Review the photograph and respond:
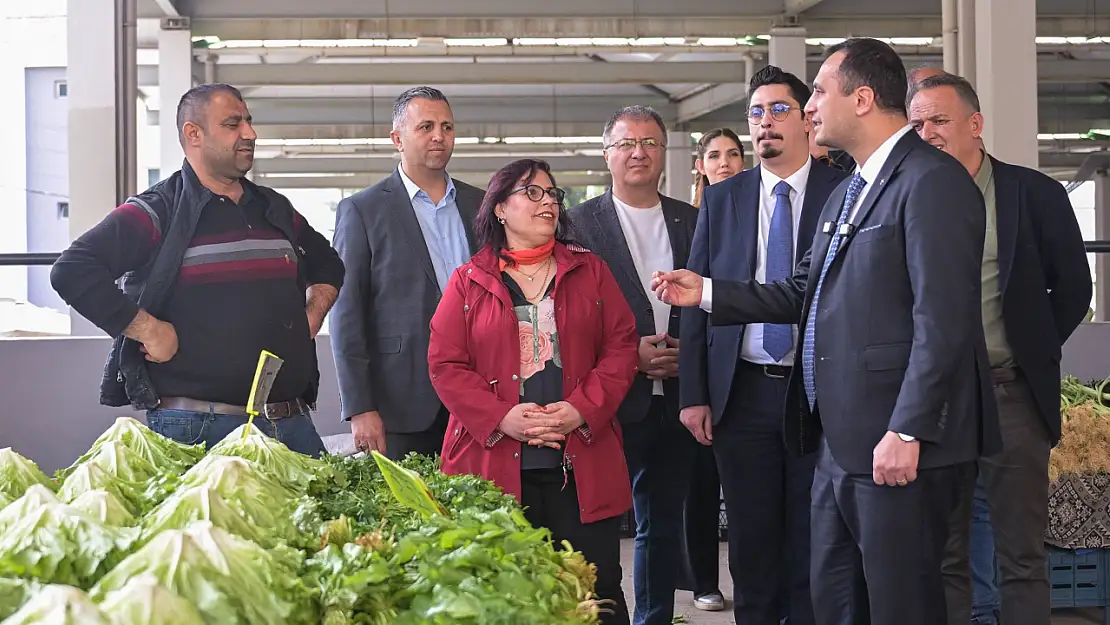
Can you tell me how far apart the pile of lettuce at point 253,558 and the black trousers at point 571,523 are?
121cm

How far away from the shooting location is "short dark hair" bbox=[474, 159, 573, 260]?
10.3 feet

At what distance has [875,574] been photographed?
8.19 feet

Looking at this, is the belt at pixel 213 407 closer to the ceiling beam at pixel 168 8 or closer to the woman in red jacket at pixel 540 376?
the woman in red jacket at pixel 540 376

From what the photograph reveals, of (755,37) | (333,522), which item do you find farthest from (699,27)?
(333,522)

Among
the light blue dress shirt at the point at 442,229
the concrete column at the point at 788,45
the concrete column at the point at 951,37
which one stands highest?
the concrete column at the point at 788,45

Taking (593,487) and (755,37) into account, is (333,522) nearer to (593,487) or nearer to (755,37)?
(593,487)

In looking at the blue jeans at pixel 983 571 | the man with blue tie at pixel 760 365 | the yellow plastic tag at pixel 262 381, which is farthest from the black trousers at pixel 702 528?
the yellow plastic tag at pixel 262 381

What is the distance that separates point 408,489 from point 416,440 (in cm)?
174

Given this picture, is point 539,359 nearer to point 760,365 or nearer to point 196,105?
point 760,365

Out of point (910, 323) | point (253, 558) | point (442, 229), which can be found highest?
point (442, 229)

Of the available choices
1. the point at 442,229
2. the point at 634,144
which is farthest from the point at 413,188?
the point at 634,144

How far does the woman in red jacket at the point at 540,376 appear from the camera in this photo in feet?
9.57

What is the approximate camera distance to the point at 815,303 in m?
2.70

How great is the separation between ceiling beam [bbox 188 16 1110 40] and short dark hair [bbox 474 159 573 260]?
23.7 ft
